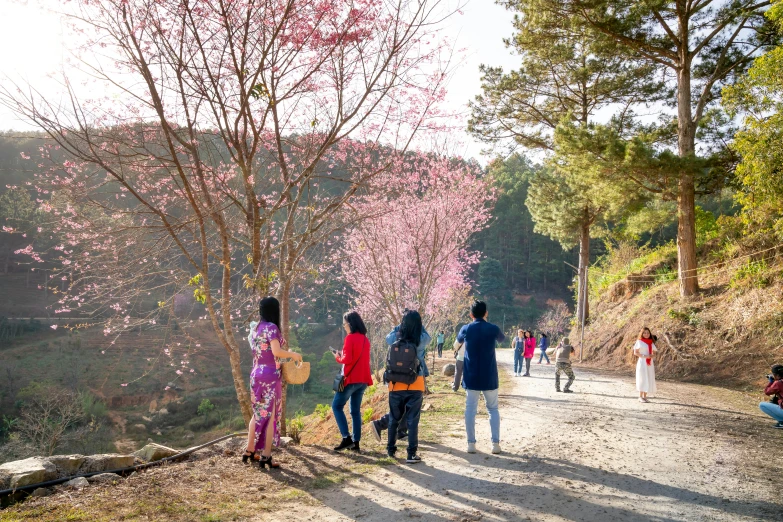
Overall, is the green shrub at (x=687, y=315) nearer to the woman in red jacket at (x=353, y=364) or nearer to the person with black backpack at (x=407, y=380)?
the person with black backpack at (x=407, y=380)

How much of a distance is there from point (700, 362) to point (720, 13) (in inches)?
373

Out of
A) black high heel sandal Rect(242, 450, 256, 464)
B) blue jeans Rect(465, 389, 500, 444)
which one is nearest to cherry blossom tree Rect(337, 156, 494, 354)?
A: blue jeans Rect(465, 389, 500, 444)

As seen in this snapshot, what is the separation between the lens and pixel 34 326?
119ft

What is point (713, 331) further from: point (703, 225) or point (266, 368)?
point (266, 368)

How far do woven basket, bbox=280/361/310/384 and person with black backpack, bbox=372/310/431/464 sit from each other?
2.68ft

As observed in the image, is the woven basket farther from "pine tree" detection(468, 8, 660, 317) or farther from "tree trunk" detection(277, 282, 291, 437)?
"pine tree" detection(468, 8, 660, 317)

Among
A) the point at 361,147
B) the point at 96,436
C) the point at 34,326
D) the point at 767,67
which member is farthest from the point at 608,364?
the point at 34,326

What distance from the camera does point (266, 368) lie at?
16.1 ft

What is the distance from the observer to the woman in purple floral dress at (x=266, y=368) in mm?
4902

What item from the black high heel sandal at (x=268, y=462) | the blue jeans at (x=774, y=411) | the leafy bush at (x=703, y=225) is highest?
the leafy bush at (x=703, y=225)

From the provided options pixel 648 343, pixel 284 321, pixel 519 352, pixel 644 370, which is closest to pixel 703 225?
pixel 519 352

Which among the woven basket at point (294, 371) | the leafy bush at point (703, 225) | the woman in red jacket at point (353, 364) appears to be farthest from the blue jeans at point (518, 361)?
the woven basket at point (294, 371)

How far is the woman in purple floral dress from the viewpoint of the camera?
490 centimetres

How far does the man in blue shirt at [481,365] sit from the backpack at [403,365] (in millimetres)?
624
